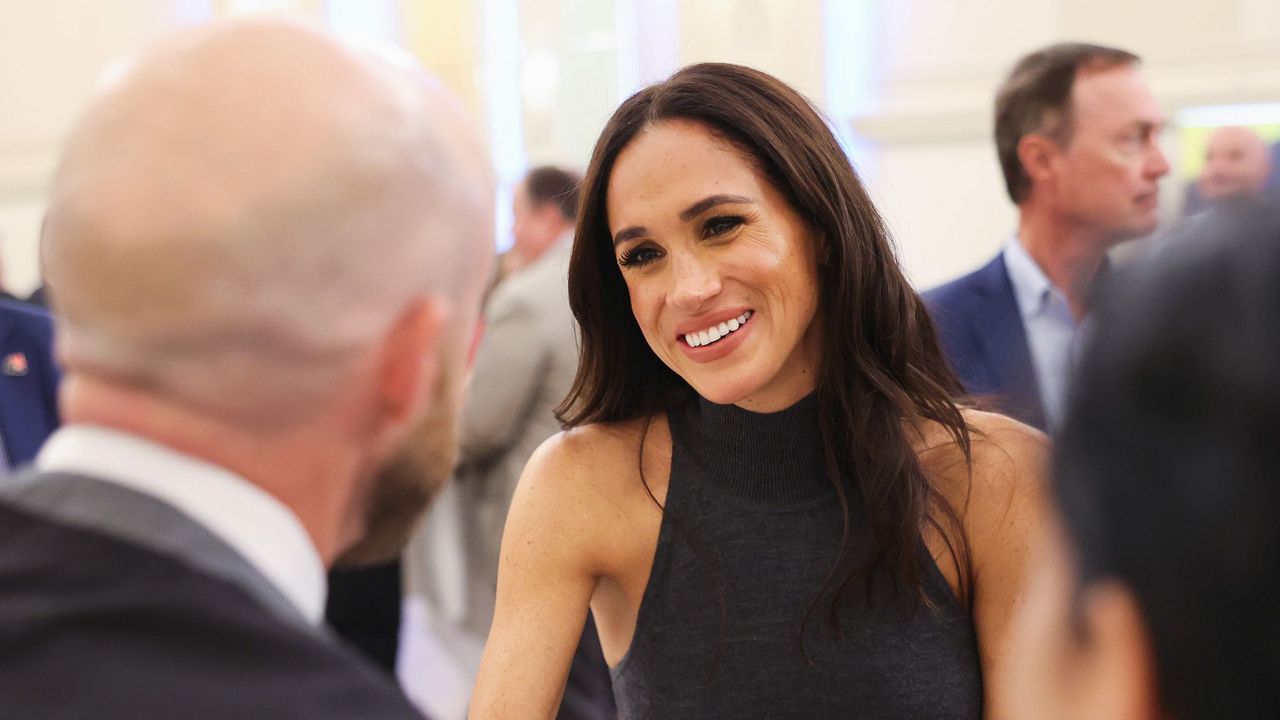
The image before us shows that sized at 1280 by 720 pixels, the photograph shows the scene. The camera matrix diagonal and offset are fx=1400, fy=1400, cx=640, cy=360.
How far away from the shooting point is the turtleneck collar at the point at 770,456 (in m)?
1.97

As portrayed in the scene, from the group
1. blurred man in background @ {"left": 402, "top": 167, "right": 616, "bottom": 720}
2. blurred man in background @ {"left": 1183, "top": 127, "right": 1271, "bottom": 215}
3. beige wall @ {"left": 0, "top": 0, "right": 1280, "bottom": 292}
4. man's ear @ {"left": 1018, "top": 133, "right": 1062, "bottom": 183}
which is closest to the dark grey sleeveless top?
man's ear @ {"left": 1018, "top": 133, "right": 1062, "bottom": 183}

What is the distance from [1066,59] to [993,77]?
2589 millimetres

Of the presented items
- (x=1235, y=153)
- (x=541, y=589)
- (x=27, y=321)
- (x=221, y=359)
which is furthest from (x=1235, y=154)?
(x=221, y=359)

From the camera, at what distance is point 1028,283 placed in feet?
10.4

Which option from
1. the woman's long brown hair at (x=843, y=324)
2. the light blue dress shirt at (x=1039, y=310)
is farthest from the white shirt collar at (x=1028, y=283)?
the woman's long brown hair at (x=843, y=324)

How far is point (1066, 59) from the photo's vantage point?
3.39m

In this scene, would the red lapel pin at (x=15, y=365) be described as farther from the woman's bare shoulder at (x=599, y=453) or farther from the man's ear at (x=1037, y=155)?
the man's ear at (x=1037, y=155)

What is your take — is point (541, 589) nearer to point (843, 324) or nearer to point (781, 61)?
point (843, 324)

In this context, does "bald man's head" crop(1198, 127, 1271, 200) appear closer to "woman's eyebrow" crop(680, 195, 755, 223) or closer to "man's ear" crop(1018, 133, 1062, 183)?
"man's ear" crop(1018, 133, 1062, 183)

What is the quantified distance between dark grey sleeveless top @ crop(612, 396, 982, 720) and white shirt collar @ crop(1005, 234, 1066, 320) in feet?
4.24

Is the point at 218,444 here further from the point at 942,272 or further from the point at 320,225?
the point at 942,272

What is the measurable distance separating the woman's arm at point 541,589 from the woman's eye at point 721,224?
14.6 inches

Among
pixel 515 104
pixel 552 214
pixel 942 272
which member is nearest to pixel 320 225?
pixel 552 214

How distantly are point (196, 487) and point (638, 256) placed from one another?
3.69 ft
